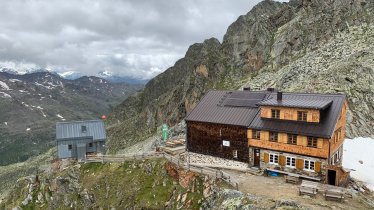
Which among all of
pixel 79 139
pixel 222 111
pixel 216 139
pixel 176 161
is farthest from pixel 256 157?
pixel 79 139

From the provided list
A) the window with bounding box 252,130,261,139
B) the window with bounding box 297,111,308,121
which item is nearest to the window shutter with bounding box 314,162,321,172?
the window with bounding box 297,111,308,121

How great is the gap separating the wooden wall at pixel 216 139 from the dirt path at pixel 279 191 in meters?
3.66

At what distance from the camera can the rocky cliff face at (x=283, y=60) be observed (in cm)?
7281

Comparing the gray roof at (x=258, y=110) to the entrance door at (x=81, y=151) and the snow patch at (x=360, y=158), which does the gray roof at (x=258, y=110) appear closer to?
the snow patch at (x=360, y=158)

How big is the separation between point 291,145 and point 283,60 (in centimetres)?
8139

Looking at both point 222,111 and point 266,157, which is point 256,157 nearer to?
point 266,157

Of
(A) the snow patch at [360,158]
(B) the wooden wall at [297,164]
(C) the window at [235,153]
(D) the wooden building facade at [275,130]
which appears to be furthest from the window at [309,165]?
(A) the snow patch at [360,158]

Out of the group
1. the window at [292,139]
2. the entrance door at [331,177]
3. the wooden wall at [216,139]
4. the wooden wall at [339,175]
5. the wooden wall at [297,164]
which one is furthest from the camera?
the wooden wall at [216,139]

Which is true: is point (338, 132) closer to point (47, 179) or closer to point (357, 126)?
point (357, 126)

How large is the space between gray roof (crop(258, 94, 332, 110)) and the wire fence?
427 inches

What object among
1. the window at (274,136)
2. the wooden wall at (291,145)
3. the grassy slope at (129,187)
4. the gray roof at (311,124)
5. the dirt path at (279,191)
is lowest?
the grassy slope at (129,187)

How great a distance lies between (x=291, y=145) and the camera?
41.9 m

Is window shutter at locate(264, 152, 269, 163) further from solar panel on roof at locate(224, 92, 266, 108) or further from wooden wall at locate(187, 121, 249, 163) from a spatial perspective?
solar panel on roof at locate(224, 92, 266, 108)

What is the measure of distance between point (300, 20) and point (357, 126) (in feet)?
226
